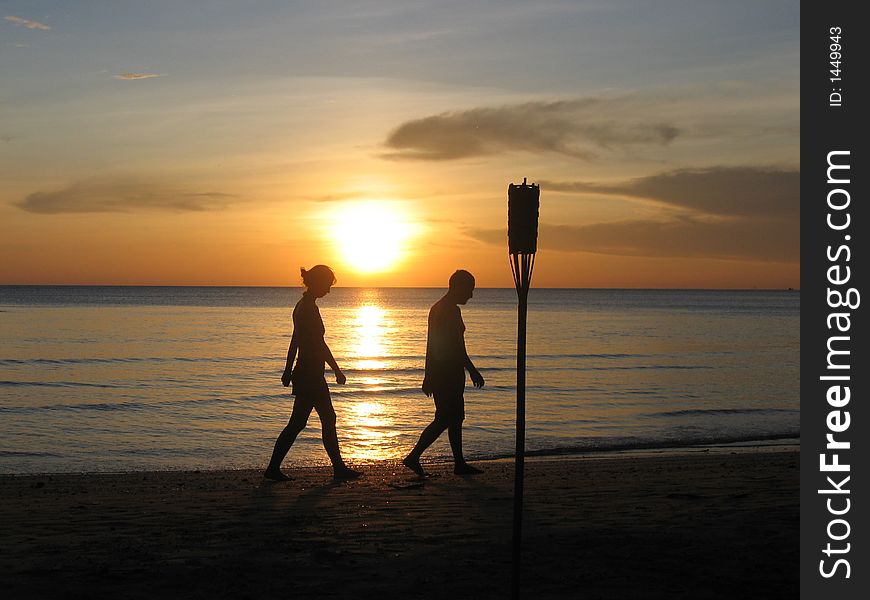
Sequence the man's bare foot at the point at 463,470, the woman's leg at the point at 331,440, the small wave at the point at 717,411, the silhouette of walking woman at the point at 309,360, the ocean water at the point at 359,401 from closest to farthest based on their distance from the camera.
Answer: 1. the silhouette of walking woman at the point at 309,360
2. the woman's leg at the point at 331,440
3. the man's bare foot at the point at 463,470
4. the ocean water at the point at 359,401
5. the small wave at the point at 717,411

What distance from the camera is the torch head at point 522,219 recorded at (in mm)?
4578

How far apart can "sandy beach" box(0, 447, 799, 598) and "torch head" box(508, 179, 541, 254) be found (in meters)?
2.05

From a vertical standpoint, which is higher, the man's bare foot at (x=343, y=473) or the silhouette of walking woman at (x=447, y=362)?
the silhouette of walking woman at (x=447, y=362)

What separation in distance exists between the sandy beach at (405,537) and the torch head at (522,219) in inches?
80.9

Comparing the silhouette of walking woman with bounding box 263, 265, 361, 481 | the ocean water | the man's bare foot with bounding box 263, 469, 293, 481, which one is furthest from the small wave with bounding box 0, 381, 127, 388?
the silhouette of walking woman with bounding box 263, 265, 361, 481

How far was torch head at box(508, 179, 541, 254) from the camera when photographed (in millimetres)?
→ 4578

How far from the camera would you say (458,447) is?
32.9 ft

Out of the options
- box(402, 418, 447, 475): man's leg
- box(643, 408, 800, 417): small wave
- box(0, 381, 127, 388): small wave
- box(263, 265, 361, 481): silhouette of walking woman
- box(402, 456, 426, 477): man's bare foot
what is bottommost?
box(0, 381, 127, 388): small wave

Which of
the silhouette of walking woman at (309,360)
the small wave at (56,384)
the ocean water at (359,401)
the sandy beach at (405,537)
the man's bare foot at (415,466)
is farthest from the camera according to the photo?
the small wave at (56,384)

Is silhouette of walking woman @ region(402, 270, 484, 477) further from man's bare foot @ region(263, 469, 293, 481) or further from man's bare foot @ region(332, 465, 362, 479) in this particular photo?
man's bare foot @ region(263, 469, 293, 481)

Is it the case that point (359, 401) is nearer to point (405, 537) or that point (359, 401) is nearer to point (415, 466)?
point (415, 466)

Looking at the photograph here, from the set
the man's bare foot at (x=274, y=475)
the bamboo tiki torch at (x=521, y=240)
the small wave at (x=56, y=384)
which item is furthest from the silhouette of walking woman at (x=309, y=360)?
the small wave at (x=56, y=384)

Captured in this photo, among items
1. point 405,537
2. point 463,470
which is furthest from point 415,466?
point 405,537

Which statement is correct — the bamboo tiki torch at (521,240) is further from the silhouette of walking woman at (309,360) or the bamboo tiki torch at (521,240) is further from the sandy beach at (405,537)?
the silhouette of walking woman at (309,360)
